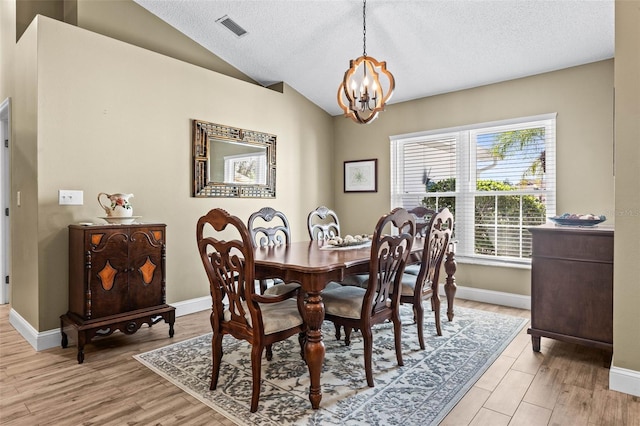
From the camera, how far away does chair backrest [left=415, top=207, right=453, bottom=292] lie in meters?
2.84

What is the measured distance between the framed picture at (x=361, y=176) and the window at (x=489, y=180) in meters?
0.47

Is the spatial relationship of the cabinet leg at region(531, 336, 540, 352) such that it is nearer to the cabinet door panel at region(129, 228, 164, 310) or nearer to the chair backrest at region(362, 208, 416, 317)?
the chair backrest at region(362, 208, 416, 317)

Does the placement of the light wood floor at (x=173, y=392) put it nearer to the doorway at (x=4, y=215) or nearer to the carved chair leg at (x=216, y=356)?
the carved chair leg at (x=216, y=356)

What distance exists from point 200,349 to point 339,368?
1114 mm

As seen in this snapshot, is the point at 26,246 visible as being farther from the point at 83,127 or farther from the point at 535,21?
the point at 535,21

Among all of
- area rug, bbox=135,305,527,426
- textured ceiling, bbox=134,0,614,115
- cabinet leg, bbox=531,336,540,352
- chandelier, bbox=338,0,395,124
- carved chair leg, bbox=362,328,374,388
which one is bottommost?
area rug, bbox=135,305,527,426

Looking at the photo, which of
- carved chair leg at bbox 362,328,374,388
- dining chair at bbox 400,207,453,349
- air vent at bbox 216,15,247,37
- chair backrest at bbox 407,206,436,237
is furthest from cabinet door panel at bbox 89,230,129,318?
chair backrest at bbox 407,206,436,237

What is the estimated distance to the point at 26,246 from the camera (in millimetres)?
3213

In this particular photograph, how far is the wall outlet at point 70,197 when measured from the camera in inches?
120

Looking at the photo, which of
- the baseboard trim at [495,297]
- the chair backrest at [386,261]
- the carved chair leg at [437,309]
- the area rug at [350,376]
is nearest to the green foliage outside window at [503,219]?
the baseboard trim at [495,297]

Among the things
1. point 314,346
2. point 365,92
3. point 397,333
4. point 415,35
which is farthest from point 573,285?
point 415,35

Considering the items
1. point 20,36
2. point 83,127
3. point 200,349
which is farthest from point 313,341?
point 20,36

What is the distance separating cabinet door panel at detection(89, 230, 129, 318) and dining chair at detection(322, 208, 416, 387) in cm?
167

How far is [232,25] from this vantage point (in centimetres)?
387
